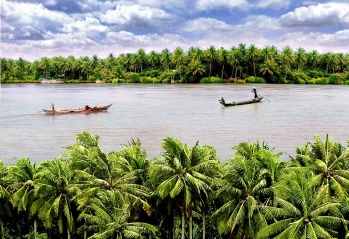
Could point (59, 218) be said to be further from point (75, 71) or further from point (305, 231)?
point (75, 71)

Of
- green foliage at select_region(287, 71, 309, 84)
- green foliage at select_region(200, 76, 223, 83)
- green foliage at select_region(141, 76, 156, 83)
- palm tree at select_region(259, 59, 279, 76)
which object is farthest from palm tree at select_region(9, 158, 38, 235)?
green foliage at select_region(141, 76, 156, 83)

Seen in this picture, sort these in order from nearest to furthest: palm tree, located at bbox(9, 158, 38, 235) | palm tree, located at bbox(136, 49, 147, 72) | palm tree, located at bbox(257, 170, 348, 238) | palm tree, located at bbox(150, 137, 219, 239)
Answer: palm tree, located at bbox(257, 170, 348, 238) < palm tree, located at bbox(150, 137, 219, 239) < palm tree, located at bbox(9, 158, 38, 235) < palm tree, located at bbox(136, 49, 147, 72)

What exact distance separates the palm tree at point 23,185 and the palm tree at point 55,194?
461 mm

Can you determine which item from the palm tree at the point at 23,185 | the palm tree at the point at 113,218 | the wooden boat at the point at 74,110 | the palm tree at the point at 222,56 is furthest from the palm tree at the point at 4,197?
the palm tree at the point at 222,56

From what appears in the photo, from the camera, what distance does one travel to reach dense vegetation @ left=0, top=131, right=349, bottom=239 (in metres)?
15.2

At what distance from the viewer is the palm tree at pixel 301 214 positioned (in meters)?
14.2

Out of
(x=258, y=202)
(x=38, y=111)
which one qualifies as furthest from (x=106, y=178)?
(x=38, y=111)

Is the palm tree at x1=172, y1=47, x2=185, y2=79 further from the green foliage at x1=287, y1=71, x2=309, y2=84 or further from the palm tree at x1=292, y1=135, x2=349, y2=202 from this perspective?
the palm tree at x1=292, y1=135, x2=349, y2=202

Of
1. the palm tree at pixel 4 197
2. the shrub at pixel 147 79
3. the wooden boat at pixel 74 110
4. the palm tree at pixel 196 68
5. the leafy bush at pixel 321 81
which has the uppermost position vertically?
the palm tree at pixel 196 68

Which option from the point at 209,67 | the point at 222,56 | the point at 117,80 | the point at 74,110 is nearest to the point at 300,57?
the point at 222,56

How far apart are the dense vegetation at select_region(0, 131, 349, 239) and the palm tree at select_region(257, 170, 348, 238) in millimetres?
34

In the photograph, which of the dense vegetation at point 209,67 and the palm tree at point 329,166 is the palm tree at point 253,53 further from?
the palm tree at point 329,166

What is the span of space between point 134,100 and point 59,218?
146ft

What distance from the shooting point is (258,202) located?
1695 cm
